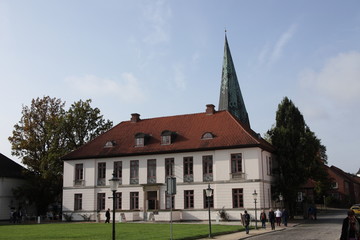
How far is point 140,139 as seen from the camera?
4375 centimetres

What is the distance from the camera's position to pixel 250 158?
38.0 m

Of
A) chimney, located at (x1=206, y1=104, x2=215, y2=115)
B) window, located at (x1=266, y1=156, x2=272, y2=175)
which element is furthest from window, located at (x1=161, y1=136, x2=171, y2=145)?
window, located at (x1=266, y1=156, x2=272, y2=175)

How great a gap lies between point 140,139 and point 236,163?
11.0 meters

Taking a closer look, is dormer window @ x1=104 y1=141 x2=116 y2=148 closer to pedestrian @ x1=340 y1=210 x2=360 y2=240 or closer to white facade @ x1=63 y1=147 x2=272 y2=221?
white facade @ x1=63 y1=147 x2=272 y2=221

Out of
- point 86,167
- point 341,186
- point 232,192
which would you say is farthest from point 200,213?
point 341,186

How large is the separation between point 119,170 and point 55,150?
411 inches

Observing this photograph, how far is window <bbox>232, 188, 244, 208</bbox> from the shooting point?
37.9 m

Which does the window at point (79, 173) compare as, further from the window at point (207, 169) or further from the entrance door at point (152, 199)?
the window at point (207, 169)

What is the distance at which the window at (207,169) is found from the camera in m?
39.7

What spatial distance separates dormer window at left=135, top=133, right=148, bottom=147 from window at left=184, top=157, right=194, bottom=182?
538 cm

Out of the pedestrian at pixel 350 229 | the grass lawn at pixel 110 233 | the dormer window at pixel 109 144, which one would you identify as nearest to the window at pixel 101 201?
the dormer window at pixel 109 144

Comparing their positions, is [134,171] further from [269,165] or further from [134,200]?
[269,165]

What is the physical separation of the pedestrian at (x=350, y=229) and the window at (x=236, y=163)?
28.0m

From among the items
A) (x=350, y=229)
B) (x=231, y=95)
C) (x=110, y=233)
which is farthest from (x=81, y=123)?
(x=350, y=229)
